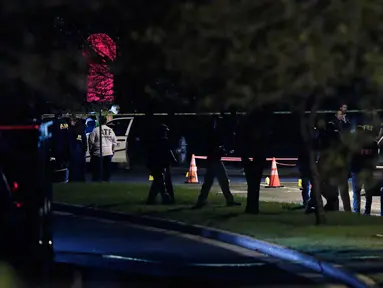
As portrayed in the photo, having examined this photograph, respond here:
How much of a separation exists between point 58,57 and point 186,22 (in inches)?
58.9

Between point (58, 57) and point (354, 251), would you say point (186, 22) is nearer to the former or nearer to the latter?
point (58, 57)

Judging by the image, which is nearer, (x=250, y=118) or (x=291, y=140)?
(x=250, y=118)

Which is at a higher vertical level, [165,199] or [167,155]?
[167,155]

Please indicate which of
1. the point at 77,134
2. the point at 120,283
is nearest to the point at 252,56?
the point at 120,283

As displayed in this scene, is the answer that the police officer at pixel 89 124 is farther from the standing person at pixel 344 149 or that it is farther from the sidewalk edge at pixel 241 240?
the standing person at pixel 344 149

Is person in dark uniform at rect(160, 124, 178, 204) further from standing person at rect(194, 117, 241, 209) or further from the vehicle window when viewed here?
the vehicle window

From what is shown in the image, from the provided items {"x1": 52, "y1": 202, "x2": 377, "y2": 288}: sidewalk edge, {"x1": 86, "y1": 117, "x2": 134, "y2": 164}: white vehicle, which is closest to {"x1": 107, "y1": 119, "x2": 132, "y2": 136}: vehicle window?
{"x1": 86, "y1": 117, "x2": 134, "y2": 164}: white vehicle

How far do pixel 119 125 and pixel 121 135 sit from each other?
0.64 meters

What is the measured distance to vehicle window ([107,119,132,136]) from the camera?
30375mm

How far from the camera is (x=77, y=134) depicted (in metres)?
24.7

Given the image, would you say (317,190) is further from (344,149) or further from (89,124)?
(89,124)

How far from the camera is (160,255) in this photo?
13695 millimetres

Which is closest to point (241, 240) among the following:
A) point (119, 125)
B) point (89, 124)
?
point (89, 124)

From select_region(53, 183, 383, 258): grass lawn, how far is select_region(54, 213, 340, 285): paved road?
70 cm
